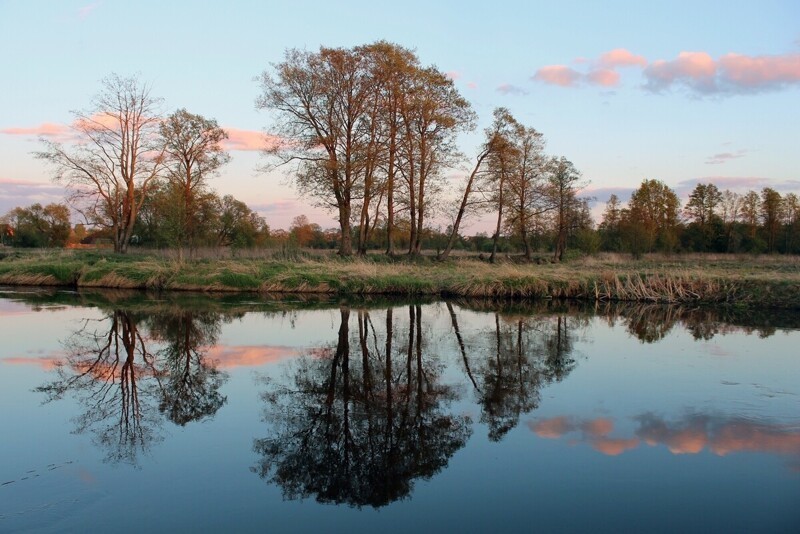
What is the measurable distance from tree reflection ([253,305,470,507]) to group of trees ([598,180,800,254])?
35.0 metres

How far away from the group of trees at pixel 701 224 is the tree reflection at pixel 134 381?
35174 millimetres

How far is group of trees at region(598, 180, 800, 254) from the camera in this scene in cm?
4225

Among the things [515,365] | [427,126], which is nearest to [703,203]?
[427,126]

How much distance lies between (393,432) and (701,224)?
1923 inches

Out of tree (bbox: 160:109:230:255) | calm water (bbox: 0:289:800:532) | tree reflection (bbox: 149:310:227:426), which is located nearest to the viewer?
calm water (bbox: 0:289:800:532)

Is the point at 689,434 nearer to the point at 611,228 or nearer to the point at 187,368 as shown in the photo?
the point at 187,368

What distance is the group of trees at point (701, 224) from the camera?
42250 mm

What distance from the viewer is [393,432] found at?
581 centimetres

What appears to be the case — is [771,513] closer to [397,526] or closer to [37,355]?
[397,526]

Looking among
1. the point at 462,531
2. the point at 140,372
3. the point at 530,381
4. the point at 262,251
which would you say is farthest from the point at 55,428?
the point at 262,251

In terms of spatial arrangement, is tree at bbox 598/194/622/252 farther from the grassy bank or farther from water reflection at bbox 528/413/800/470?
water reflection at bbox 528/413/800/470

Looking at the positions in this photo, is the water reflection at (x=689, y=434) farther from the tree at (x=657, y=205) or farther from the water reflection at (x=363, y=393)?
the tree at (x=657, y=205)

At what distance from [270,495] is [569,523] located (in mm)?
2279

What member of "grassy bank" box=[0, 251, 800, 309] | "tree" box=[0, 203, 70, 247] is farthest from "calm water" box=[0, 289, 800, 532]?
"tree" box=[0, 203, 70, 247]
